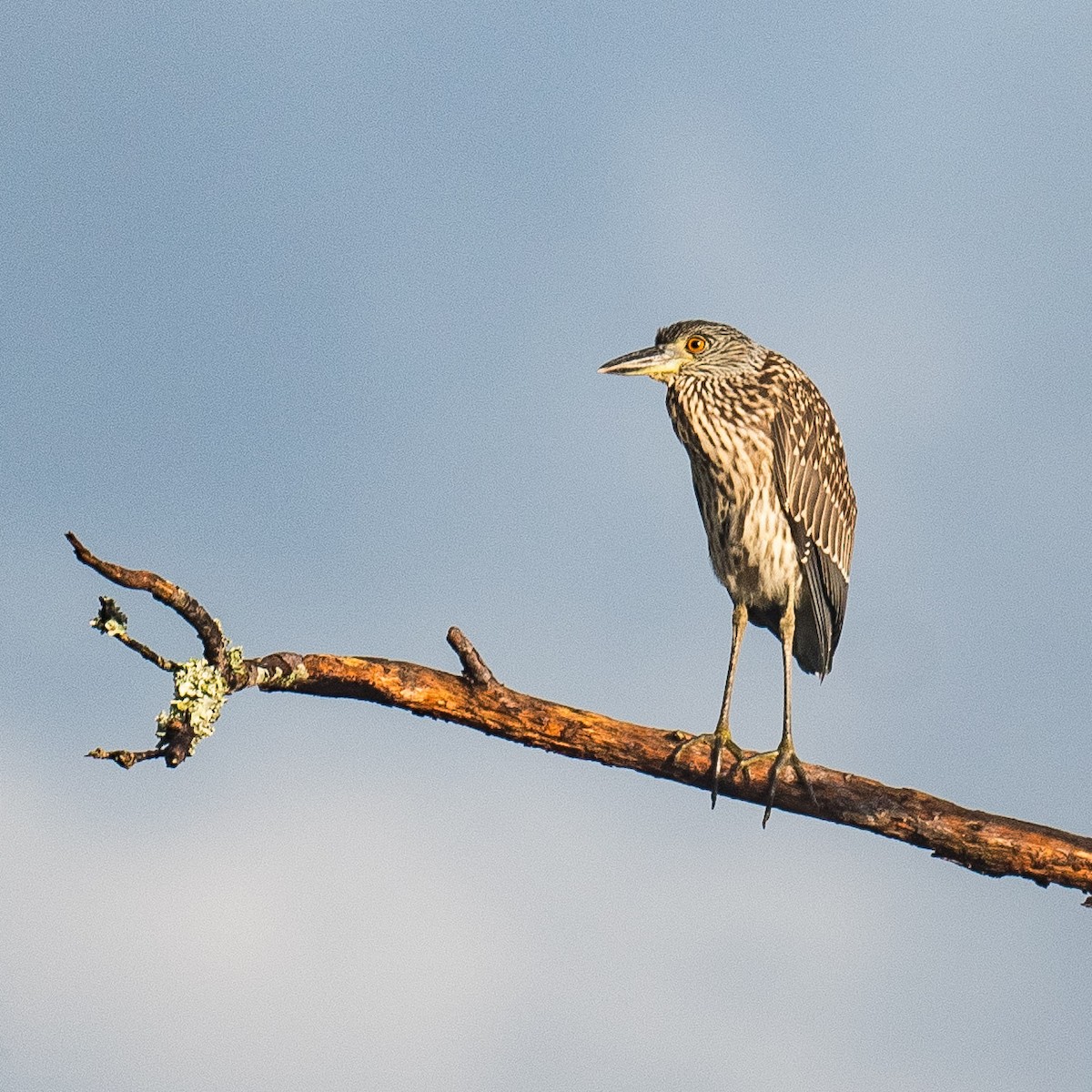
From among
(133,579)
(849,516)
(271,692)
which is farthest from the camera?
(849,516)

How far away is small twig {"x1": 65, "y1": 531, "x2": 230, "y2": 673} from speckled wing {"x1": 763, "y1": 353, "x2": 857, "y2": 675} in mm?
3119

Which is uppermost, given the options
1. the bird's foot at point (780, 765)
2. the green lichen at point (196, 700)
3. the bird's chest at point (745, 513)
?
the bird's chest at point (745, 513)

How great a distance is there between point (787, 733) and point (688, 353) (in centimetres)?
205

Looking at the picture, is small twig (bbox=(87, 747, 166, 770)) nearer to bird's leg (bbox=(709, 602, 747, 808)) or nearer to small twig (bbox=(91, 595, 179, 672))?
small twig (bbox=(91, 595, 179, 672))

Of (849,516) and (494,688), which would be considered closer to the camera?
(494,688)

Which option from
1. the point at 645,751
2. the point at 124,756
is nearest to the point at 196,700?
the point at 124,756

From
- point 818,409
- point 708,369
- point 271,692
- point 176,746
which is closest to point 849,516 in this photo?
point 818,409

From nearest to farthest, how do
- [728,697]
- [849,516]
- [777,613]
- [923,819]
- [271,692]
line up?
[271,692] → [923,819] → [728,697] → [777,613] → [849,516]

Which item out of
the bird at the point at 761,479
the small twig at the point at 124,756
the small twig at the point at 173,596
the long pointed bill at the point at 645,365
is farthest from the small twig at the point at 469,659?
the long pointed bill at the point at 645,365

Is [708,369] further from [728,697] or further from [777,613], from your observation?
[728,697]

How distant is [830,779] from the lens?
5637 millimetres

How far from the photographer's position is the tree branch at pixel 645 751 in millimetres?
4848

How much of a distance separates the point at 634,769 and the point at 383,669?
47.0 inches

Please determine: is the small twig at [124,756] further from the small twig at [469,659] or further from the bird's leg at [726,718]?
the bird's leg at [726,718]
